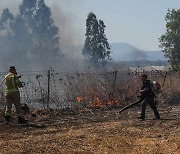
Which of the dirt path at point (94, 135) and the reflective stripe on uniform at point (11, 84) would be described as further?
the reflective stripe on uniform at point (11, 84)

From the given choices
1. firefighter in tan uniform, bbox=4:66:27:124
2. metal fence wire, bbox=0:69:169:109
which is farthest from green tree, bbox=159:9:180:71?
firefighter in tan uniform, bbox=4:66:27:124

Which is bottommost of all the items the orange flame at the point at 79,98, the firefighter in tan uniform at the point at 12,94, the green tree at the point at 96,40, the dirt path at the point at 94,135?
the dirt path at the point at 94,135

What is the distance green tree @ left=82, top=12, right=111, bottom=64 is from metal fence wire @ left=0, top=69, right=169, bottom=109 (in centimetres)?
3341

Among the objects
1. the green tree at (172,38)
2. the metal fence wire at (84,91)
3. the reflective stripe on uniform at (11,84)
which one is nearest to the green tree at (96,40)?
→ the green tree at (172,38)

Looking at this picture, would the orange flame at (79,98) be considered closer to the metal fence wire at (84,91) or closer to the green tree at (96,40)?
the metal fence wire at (84,91)

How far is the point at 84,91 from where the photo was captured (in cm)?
1827

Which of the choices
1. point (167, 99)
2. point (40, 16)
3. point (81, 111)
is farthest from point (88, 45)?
point (81, 111)

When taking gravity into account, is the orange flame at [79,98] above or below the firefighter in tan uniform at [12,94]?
below

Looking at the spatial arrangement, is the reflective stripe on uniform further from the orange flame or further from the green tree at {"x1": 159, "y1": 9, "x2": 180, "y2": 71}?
the green tree at {"x1": 159, "y1": 9, "x2": 180, "y2": 71}

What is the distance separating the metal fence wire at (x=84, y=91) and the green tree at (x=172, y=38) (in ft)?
38.2

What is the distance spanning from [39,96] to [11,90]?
4.41 metres

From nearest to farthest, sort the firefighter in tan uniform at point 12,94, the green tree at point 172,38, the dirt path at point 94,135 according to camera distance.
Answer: the dirt path at point 94,135 → the firefighter in tan uniform at point 12,94 → the green tree at point 172,38

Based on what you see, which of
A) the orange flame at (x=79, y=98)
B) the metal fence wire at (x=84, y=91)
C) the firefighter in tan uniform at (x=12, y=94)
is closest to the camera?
the firefighter in tan uniform at (x=12, y=94)

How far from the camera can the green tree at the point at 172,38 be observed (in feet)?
102
